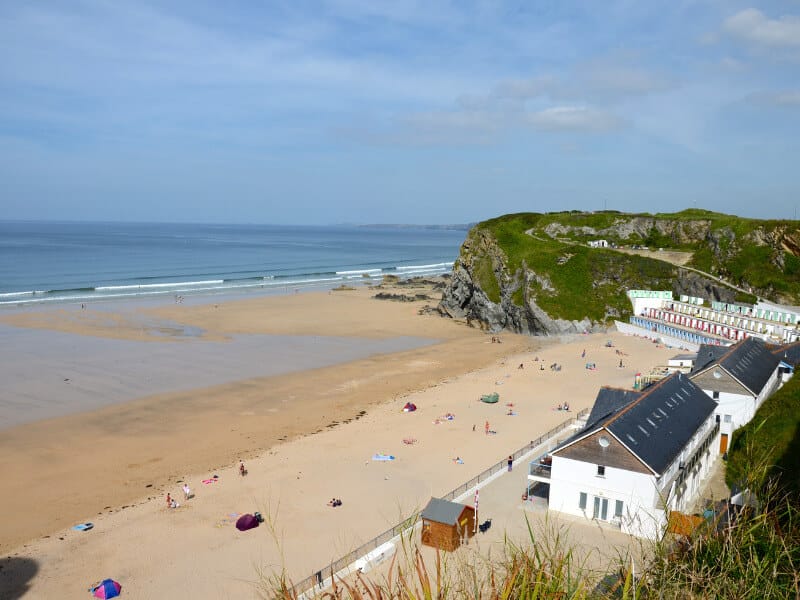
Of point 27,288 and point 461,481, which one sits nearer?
point 461,481

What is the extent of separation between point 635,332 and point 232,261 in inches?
3775

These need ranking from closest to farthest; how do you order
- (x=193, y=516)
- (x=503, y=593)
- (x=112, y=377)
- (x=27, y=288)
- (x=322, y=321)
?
(x=503, y=593)
(x=193, y=516)
(x=112, y=377)
(x=322, y=321)
(x=27, y=288)

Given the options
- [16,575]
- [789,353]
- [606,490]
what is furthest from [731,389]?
[16,575]

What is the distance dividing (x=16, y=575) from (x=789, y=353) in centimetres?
3987

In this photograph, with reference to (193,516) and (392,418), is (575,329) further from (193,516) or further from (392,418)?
(193,516)

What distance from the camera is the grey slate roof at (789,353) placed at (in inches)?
1411

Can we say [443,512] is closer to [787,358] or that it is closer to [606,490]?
[606,490]

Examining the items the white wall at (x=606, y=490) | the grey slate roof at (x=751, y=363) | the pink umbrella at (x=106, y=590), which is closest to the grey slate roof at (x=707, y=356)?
the grey slate roof at (x=751, y=363)

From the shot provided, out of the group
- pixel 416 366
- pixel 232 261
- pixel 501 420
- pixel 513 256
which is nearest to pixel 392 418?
pixel 501 420

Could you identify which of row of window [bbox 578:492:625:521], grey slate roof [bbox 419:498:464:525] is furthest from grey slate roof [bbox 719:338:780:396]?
grey slate roof [bbox 419:498:464:525]

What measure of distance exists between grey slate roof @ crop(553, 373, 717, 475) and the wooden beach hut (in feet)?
13.5

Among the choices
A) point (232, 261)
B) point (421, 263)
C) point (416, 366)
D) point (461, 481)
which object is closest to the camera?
point (461, 481)

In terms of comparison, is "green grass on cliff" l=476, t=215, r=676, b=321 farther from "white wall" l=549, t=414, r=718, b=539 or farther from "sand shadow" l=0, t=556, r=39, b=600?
"sand shadow" l=0, t=556, r=39, b=600

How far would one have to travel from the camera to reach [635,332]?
58031 millimetres
